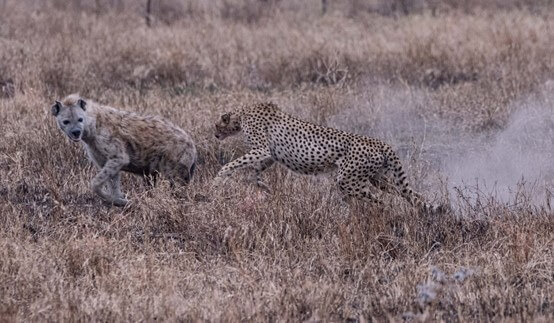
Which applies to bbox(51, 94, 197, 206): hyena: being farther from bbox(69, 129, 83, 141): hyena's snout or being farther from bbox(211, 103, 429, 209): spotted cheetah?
bbox(211, 103, 429, 209): spotted cheetah

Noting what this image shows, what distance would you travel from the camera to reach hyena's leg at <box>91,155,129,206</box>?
27.5 ft

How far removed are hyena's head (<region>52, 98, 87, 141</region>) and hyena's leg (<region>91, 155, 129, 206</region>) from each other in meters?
0.30

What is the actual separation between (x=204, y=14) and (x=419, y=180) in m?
9.29

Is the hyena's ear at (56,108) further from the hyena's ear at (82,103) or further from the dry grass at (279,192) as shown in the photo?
the dry grass at (279,192)

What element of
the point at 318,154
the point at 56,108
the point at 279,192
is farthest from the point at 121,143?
the point at 318,154

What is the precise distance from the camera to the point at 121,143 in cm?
859

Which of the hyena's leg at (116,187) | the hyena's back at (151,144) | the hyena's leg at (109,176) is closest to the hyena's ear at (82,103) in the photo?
the hyena's back at (151,144)

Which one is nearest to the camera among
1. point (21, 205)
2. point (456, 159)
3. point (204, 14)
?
point (21, 205)

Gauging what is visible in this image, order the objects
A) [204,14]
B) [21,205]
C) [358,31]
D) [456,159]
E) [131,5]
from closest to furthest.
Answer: [21,205]
[456,159]
[358,31]
[204,14]
[131,5]

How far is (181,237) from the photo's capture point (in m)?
7.66

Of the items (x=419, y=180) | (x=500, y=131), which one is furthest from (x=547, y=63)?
(x=419, y=180)

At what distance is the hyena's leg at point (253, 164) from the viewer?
882 cm

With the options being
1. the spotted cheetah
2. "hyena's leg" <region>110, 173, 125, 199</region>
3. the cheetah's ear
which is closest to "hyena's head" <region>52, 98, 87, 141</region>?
"hyena's leg" <region>110, 173, 125, 199</region>

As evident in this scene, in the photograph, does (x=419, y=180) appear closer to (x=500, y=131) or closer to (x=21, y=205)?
(x=500, y=131)
